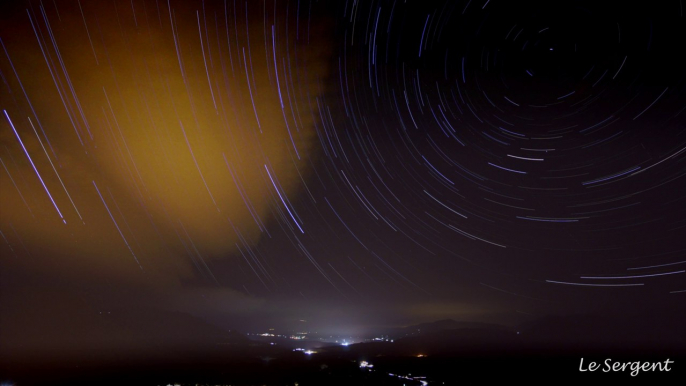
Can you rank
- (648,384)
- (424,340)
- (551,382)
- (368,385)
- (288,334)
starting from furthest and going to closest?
(288,334)
(424,340)
(551,382)
(648,384)
(368,385)

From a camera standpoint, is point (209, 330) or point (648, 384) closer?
point (648, 384)

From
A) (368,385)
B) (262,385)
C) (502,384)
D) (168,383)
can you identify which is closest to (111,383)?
(168,383)

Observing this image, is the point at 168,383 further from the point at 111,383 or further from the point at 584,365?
the point at 584,365

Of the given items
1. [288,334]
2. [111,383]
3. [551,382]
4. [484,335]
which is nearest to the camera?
[551,382]

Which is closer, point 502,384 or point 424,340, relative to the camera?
point 502,384

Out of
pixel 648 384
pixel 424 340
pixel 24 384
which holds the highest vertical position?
pixel 424 340

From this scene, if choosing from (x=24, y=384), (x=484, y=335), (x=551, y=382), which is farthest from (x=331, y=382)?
(x=484, y=335)

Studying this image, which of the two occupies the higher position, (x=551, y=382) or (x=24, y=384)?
(x=551, y=382)

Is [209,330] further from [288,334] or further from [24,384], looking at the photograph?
[24,384]

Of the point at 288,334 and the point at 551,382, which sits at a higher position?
the point at 288,334
